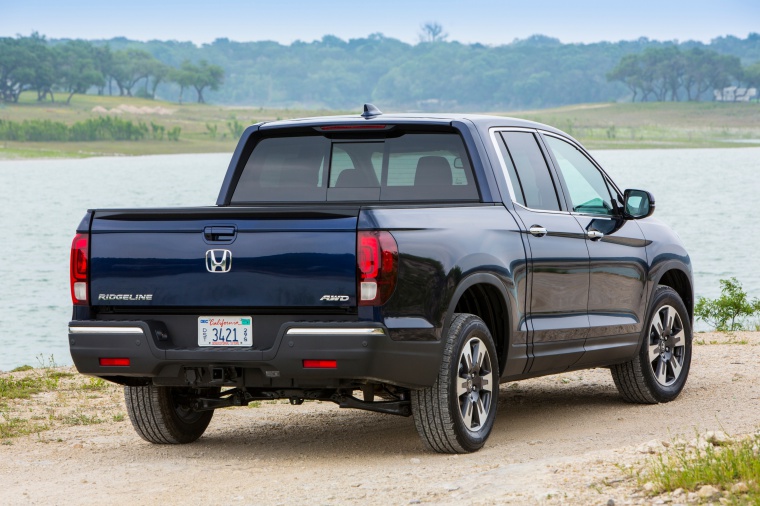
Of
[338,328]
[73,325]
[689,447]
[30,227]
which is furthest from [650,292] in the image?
[30,227]

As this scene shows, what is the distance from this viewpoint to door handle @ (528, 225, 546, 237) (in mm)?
7867

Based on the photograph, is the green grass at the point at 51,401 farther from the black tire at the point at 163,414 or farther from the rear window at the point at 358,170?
the rear window at the point at 358,170

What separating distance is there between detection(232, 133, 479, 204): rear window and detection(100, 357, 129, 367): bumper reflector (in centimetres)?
166

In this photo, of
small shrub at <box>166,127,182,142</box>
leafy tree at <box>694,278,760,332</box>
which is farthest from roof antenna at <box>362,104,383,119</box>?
small shrub at <box>166,127,182,142</box>

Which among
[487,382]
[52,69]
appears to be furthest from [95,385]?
[52,69]

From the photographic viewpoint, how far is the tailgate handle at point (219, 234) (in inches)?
270

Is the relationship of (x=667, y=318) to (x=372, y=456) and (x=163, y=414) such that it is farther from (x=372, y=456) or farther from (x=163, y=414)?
(x=163, y=414)

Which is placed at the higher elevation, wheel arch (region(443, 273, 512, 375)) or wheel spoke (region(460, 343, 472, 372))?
wheel arch (region(443, 273, 512, 375))

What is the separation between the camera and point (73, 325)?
23.2ft

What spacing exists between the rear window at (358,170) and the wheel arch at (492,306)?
0.56 m

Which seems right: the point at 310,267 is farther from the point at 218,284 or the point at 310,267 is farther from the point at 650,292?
the point at 650,292

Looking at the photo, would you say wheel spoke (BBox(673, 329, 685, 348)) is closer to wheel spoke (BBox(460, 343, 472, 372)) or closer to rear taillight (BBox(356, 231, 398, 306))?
wheel spoke (BBox(460, 343, 472, 372))

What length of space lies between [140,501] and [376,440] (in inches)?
81.7

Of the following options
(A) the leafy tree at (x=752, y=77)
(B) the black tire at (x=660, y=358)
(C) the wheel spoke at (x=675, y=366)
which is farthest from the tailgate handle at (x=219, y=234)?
(A) the leafy tree at (x=752, y=77)
